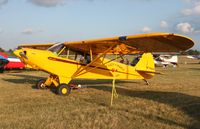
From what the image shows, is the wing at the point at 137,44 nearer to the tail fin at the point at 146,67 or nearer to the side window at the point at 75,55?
the side window at the point at 75,55

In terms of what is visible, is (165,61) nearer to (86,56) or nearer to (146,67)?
(146,67)

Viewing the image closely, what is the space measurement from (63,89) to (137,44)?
3.15 metres

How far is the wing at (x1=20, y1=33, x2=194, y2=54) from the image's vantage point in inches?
365

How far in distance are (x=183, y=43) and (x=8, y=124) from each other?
5.51m

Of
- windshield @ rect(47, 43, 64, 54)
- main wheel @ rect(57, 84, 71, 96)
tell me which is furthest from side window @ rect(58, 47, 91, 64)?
main wheel @ rect(57, 84, 71, 96)

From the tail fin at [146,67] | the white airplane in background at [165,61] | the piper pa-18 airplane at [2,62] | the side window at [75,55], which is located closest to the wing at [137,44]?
the side window at [75,55]

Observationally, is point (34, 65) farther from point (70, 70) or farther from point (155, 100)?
point (155, 100)

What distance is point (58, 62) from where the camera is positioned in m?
12.2

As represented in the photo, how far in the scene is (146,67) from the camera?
1543cm

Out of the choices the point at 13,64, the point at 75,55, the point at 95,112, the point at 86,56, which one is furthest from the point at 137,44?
the point at 13,64

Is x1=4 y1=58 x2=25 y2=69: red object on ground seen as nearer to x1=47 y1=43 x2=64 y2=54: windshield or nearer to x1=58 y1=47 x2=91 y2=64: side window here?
x1=58 y1=47 x2=91 y2=64: side window

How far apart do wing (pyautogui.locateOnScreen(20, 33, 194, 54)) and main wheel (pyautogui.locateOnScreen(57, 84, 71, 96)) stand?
70.4 inches

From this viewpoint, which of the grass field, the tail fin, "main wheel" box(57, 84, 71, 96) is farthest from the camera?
the tail fin

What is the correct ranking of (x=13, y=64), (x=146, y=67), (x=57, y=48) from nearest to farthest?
(x=57, y=48) < (x=146, y=67) < (x=13, y=64)
